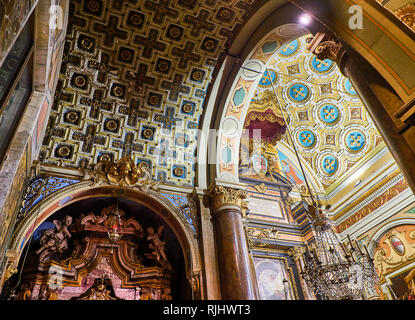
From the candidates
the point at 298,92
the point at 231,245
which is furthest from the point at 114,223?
the point at 298,92

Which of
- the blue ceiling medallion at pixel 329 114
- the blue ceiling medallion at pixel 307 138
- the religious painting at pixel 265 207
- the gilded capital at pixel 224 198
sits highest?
the blue ceiling medallion at pixel 329 114

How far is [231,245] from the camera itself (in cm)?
590

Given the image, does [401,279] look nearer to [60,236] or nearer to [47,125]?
[60,236]

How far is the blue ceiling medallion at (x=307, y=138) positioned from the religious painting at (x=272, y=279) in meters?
4.61

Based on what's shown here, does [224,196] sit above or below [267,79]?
below

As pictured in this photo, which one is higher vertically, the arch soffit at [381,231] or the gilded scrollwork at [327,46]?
the arch soffit at [381,231]

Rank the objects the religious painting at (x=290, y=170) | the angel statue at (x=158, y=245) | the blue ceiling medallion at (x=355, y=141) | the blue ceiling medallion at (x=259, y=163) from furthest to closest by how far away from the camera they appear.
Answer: the religious painting at (x=290, y=170)
the blue ceiling medallion at (x=259, y=163)
the blue ceiling medallion at (x=355, y=141)
the angel statue at (x=158, y=245)

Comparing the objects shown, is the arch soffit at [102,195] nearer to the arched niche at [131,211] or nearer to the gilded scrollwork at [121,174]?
the arched niche at [131,211]

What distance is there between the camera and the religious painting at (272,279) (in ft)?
29.4

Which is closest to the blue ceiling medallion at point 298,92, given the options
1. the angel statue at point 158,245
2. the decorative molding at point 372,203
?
the decorative molding at point 372,203

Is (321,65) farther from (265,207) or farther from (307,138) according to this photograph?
(265,207)

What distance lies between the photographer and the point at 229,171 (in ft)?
23.6

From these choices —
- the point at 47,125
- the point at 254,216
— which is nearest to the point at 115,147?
the point at 47,125

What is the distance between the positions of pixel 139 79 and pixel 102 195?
2767mm
